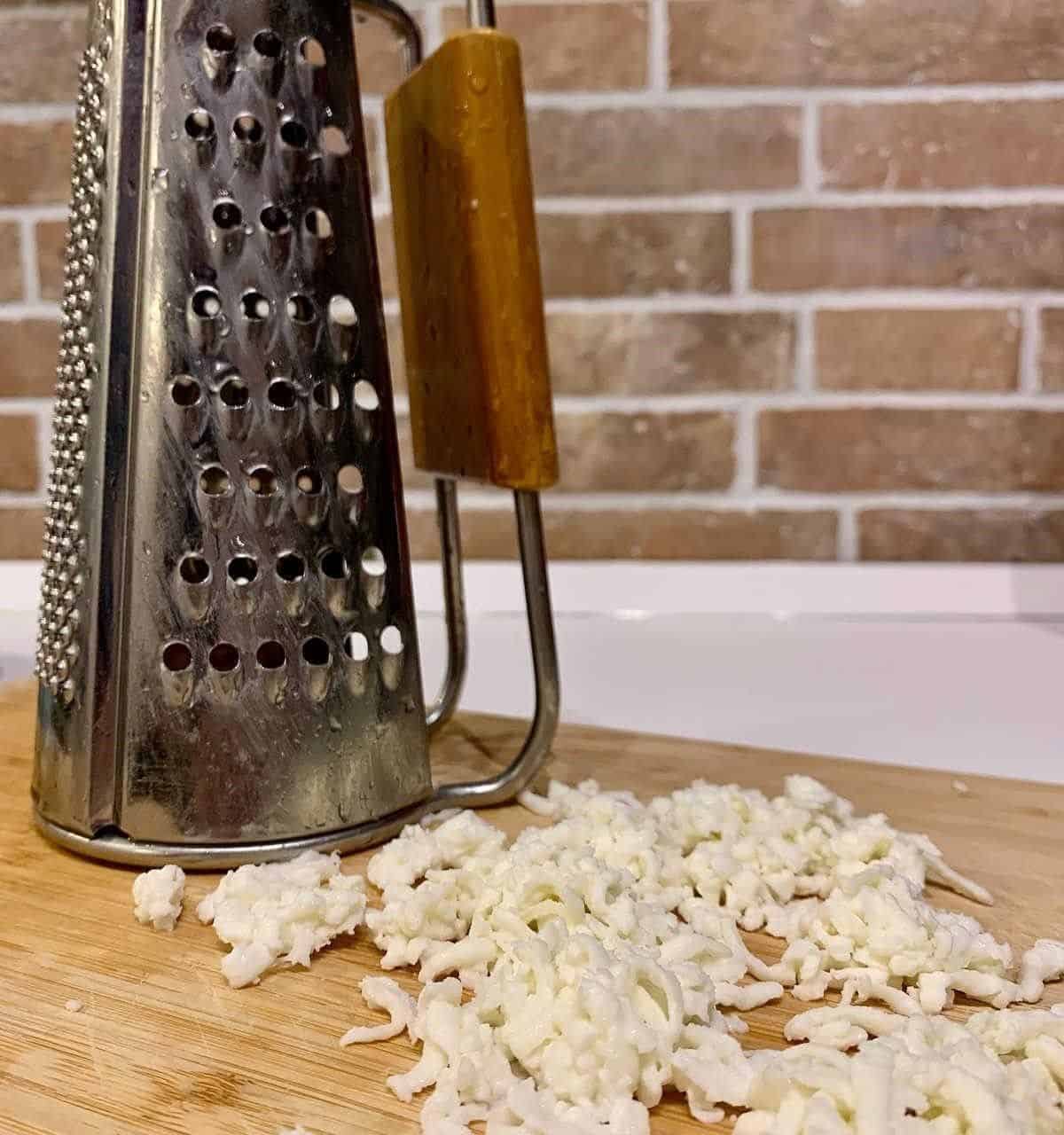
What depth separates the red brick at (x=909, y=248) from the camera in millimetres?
950

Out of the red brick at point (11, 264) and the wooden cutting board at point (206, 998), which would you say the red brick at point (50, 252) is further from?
the wooden cutting board at point (206, 998)

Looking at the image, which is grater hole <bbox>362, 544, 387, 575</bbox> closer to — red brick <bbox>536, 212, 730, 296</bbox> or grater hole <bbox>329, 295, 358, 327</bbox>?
grater hole <bbox>329, 295, 358, 327</bbox>

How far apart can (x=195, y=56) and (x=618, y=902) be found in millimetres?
368

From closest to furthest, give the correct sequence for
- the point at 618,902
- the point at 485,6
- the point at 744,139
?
the point at 618,902 < the point at 485,6 < the point at 744,139

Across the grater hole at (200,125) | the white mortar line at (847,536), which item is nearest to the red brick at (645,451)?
the white mortar line at (847,536)

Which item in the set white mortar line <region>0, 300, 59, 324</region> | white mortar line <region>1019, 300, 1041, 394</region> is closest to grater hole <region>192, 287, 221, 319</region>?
white mortar line <region>0, 300, 59, 324</region>

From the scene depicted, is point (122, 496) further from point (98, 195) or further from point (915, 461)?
point (915, 461)

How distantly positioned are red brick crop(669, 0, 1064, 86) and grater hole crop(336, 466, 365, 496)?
2.04 feet

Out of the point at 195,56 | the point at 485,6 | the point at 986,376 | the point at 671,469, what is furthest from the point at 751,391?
the point at 195,56

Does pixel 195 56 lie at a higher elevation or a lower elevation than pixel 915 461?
higher

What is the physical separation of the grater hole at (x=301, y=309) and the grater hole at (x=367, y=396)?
0.12ft

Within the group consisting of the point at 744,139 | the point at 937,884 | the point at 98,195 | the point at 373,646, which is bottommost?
the point at 937,884

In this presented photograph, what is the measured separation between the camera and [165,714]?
46 centimetres

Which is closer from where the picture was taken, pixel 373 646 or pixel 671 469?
pixel 373 646
